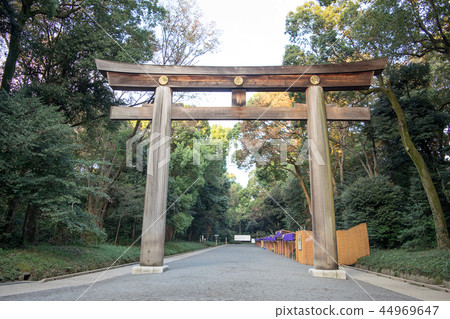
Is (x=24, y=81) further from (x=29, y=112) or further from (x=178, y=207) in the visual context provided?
(x=178, y=207)

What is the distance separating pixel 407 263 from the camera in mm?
8406

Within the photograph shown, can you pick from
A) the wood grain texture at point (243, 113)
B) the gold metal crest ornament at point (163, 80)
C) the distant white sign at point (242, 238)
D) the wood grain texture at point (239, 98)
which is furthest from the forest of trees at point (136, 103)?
the distant white sign at point (242, 238)

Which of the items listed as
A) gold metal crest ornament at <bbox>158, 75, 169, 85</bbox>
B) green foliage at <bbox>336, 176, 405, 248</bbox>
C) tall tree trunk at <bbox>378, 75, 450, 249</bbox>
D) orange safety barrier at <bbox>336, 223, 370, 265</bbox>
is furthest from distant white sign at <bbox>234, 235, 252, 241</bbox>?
gold metal crest ornament at <bbox>158, 75, 169, 85</bbox>

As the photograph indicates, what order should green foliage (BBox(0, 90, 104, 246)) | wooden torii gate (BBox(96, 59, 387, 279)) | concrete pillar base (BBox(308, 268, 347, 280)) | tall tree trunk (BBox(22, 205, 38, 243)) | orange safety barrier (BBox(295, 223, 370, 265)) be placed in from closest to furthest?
concrete pillar base (BBox(308, 268, 347, 280)) → wooden torii gate (BBox(96, 59, 387, 279)) → green foliage (BBox(0, 90, 104, 246)) → tall tree trunk (BBox(22, 205, 38, 243)) → orange safety barrier (BBox(295, 223, 370, 265))

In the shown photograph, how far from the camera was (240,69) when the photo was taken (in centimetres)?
793

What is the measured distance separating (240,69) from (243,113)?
1.25 metres

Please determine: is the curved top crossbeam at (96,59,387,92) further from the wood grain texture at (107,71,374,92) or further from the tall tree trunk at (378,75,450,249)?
the tall tree trunk at (378,75,450,249)

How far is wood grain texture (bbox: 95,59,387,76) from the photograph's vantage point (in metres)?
7.76

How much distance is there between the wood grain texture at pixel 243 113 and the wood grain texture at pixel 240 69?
3.22 feet

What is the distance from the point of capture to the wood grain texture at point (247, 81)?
786 cm

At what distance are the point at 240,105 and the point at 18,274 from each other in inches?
279

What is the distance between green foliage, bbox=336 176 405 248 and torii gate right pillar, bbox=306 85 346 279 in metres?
7.30

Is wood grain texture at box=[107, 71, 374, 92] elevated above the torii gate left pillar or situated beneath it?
elevated above

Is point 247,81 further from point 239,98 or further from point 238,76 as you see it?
point 239,98
